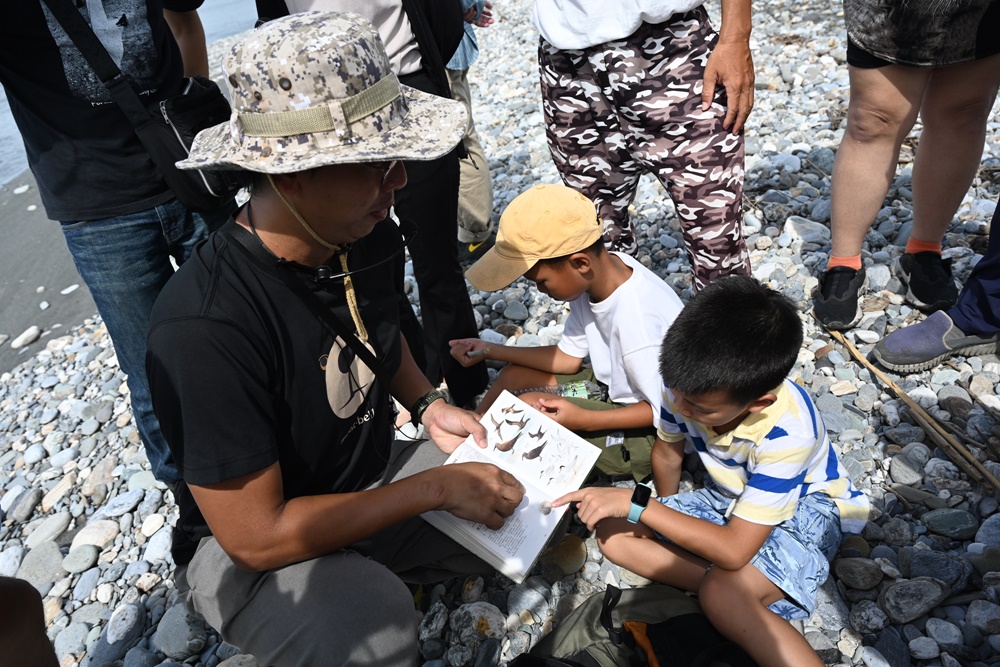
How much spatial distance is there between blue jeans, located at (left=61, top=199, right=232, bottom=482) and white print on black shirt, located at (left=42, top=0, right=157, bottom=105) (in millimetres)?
427

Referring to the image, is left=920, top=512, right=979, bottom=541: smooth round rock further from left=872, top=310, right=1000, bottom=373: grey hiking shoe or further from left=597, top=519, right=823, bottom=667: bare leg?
left=872, top=310, right=1000, bottom=373: grey hiking shoe

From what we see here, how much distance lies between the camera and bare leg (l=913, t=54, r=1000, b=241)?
281 centimetres

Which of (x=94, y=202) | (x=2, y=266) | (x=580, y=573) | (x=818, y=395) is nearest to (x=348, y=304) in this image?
(x=94, y=202)

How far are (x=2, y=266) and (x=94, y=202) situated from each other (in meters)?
5.38

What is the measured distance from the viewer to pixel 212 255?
1895 millimetres

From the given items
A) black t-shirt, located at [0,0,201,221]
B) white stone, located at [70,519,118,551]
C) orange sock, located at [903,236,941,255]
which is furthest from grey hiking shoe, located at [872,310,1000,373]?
white stone, located at [70,519,118,551]

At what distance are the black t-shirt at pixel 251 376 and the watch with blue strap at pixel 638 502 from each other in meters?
0.88

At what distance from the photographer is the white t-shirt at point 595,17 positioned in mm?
2428

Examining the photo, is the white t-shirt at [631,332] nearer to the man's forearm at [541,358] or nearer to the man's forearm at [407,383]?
the man's forearm at [541,358]

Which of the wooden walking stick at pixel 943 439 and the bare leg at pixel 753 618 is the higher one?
the bare leg at pixel 753 618

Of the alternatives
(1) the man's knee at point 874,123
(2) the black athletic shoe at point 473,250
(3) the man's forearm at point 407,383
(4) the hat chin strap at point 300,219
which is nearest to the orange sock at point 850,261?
(1) the man's knee at point 874,123

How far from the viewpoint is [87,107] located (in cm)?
241

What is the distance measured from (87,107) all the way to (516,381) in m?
1.96

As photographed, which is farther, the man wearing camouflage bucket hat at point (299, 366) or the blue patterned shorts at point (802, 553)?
the blue patterned shorts at point (802, 553)
